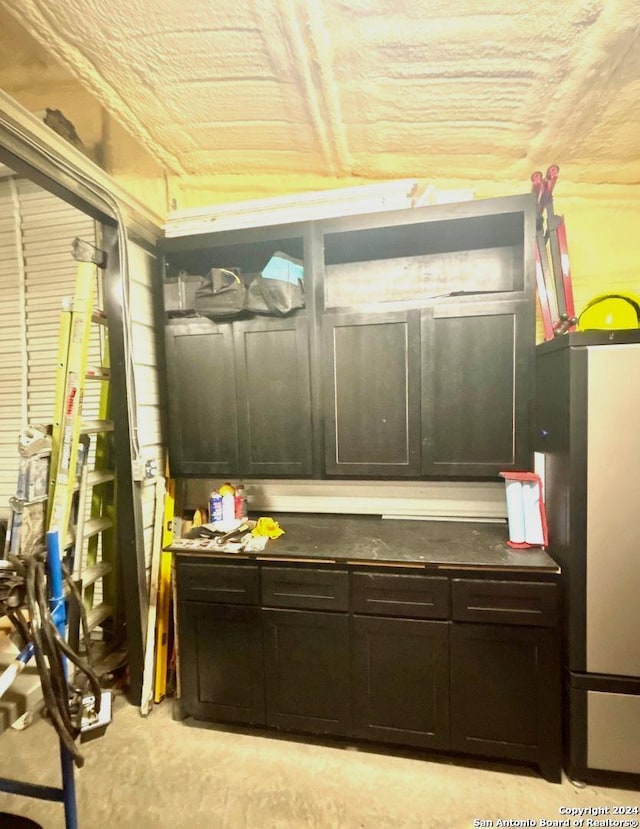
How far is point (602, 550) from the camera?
1541mm

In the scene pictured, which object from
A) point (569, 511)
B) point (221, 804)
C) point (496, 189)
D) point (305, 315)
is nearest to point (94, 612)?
point (221, 804)

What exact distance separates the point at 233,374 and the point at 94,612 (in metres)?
1.44

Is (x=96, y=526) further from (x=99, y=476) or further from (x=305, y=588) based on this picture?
(x=305, y=588)

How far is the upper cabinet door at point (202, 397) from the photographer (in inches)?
84.2

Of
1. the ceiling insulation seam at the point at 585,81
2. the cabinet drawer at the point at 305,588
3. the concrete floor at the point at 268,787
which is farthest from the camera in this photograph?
the cabinet drawer at the point at 305,588

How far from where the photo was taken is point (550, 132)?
5.90 ft

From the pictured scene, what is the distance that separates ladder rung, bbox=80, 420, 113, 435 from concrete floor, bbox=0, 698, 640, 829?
4.65ft

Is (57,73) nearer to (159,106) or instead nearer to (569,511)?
(159,106)

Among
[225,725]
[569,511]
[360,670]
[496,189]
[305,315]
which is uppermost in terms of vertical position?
[496,189]

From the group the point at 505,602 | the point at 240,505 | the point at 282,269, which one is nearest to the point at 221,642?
the point at 240,505

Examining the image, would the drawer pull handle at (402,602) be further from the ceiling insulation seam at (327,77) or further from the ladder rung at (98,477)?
the ceiling insulation seam at (327,77)

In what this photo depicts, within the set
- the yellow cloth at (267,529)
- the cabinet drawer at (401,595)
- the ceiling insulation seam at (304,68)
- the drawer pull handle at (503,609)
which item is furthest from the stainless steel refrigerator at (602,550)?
the ceiling insulation seam at (304,68)

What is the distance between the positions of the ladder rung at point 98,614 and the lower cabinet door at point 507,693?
175 cm

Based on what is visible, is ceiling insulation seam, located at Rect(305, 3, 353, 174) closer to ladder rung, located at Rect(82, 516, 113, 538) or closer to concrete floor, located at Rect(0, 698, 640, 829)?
ladder rung, located at Rect(82, 516, 113, 538)
